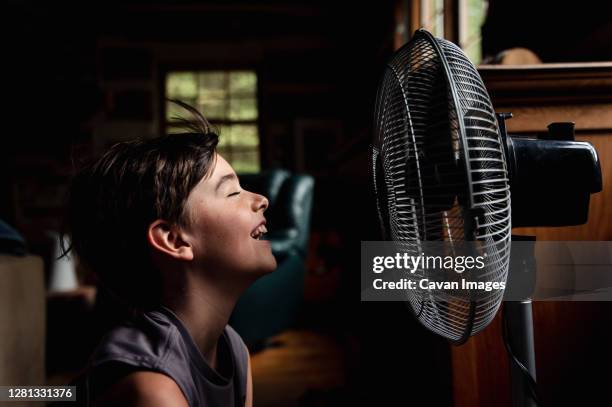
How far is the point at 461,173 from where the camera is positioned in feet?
1.77

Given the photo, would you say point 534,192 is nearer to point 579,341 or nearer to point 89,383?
point 579,341

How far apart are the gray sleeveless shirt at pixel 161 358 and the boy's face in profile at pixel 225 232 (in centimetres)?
13

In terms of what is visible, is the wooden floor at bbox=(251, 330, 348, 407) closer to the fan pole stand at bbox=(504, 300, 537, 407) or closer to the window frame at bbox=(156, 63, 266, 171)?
the fan pole stand at bbox=(504, 300, 537, 407)

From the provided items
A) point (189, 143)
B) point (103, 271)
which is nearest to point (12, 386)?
point (103, 271)

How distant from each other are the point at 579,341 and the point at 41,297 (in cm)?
142

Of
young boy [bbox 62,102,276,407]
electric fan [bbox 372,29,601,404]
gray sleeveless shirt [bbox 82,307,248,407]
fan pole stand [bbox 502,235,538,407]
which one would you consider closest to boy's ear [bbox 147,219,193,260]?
young boy [bbox 62,102,276,407]

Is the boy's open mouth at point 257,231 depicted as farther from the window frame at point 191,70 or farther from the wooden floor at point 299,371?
the window frame at point 191,70

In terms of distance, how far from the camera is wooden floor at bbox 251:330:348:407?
1.88 metres

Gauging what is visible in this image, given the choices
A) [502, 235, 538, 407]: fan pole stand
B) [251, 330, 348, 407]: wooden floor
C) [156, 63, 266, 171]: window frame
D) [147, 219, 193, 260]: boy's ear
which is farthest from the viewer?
[156, 63, 266, 171]: window frame

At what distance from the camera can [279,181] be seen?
2977 millimetres

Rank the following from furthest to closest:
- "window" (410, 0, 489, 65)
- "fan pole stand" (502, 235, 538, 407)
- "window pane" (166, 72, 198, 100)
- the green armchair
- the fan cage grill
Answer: "window pane" (166, 72, 198, 100), "window" (410, 0, 489, 65), the green armchair, "fan pole stand" (502, 235, 538, 407), the fan cage grill

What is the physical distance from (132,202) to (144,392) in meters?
0.33

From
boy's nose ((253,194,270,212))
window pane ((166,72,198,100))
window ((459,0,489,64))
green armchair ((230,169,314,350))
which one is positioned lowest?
green armchair ((230,169,314,350))

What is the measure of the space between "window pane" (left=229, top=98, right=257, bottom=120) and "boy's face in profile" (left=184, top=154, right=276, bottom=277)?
4722 mm
